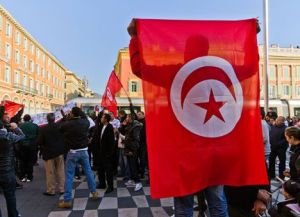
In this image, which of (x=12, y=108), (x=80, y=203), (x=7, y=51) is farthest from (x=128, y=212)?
(x=7, y=51)

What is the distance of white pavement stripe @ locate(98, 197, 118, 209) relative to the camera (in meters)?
5.52

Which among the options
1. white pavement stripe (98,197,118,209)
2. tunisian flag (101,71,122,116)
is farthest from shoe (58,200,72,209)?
tunisian flag (101,71,122,116)

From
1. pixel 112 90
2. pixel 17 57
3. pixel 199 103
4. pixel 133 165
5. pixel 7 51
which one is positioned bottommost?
pixel 133 165

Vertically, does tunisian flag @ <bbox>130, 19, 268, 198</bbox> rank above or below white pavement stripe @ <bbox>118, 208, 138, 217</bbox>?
above

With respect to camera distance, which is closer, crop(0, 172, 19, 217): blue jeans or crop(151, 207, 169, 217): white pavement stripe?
crop(0, 172, 19, 217): blue jeans

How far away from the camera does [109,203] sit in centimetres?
577

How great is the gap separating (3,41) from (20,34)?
9.16 meters

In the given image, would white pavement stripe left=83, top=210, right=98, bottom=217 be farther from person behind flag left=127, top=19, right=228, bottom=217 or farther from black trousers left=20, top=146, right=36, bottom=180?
black trousers left=20, top=146, right=36, bottom=180

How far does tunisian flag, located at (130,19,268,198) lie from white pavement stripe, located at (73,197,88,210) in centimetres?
A: 379

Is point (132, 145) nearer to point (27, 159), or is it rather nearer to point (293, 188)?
point (27, 159)

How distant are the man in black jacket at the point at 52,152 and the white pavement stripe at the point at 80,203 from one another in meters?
0.80

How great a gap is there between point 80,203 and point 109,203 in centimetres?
54

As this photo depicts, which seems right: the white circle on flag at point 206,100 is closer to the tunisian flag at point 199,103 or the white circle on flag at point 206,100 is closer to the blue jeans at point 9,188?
the tunisian flag at point 199,103

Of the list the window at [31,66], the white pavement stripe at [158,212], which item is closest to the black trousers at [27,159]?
the white pavement stripe at [158,212]
